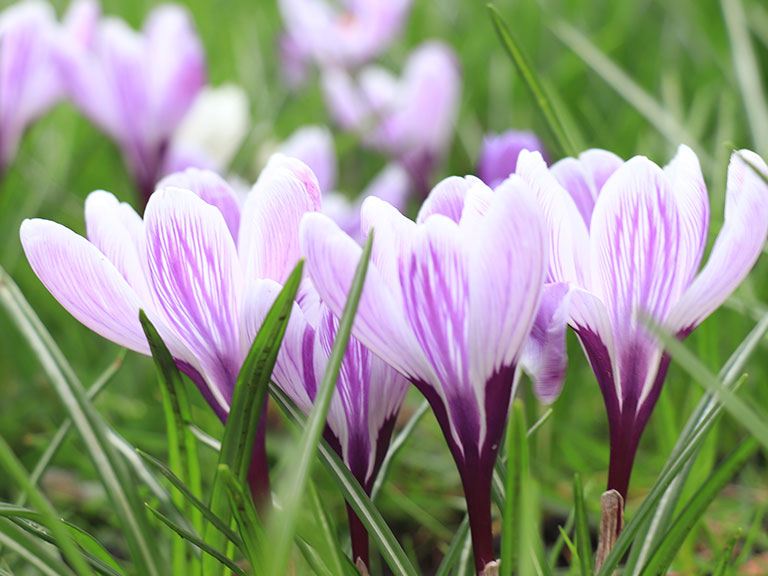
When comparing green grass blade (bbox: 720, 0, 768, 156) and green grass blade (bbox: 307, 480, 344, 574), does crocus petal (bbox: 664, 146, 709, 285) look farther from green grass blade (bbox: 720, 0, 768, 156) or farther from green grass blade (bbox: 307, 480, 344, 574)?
green grass blade (bbox: 720, 0, 768, 156)

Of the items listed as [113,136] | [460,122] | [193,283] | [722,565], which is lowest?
[722,565]

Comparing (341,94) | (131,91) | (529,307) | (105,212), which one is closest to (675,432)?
(529,307)

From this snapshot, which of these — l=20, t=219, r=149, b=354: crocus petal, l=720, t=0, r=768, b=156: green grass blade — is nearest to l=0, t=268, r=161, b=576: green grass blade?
l=20, t=219, r=149, b=354: crocus petal

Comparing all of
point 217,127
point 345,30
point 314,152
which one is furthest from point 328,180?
point 345,30

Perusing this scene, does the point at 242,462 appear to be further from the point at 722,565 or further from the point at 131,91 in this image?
the point at 131,91

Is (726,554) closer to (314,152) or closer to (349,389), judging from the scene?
(349,389)

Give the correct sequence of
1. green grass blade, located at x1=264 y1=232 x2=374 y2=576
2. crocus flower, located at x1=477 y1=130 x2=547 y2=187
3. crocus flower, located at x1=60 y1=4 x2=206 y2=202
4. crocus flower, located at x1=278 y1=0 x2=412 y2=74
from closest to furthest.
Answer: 1. green grass blade, located at x1=264 y1=232 x2=374 y2=576
2. crocus flower, located at x1=477 y1=130 x2=547 y2=187
3. crocus flower, located at x1=60 y1=4 x2=206 y2=202
4. crocus flower, located at x1=278 y1=0 x2=412 y2=74
